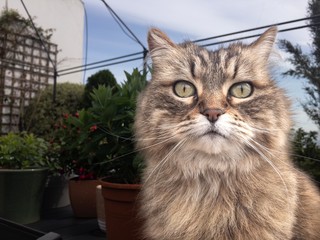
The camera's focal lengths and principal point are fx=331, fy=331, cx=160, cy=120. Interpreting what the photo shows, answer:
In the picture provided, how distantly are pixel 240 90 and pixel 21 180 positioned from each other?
5.98 ft

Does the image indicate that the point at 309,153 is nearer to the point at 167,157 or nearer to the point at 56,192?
the point at 167,157

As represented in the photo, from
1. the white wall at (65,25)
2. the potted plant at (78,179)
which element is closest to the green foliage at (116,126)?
the potted plant at (78,179)

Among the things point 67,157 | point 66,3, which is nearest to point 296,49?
point 67,157

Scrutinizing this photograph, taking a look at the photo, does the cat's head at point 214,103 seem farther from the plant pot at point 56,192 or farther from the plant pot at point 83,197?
the plant pot at point 56,192

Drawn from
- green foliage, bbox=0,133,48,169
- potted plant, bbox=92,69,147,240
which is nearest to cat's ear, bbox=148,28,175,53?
potted plant, bbox=92,69,147,240

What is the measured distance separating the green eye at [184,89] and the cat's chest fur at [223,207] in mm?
237

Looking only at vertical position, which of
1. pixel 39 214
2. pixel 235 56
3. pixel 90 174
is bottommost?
pixel 39 214

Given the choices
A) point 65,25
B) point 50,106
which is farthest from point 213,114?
point 65,25

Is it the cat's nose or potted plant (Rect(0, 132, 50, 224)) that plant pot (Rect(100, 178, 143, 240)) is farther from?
potted plant (Rect(0, 132, 50, 224))

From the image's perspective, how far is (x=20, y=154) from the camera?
2516mm

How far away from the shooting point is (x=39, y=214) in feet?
8.04

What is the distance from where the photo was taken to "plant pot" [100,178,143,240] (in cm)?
159

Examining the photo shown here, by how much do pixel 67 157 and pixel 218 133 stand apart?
1.97 metres

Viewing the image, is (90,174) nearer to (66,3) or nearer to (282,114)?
(282,114)
